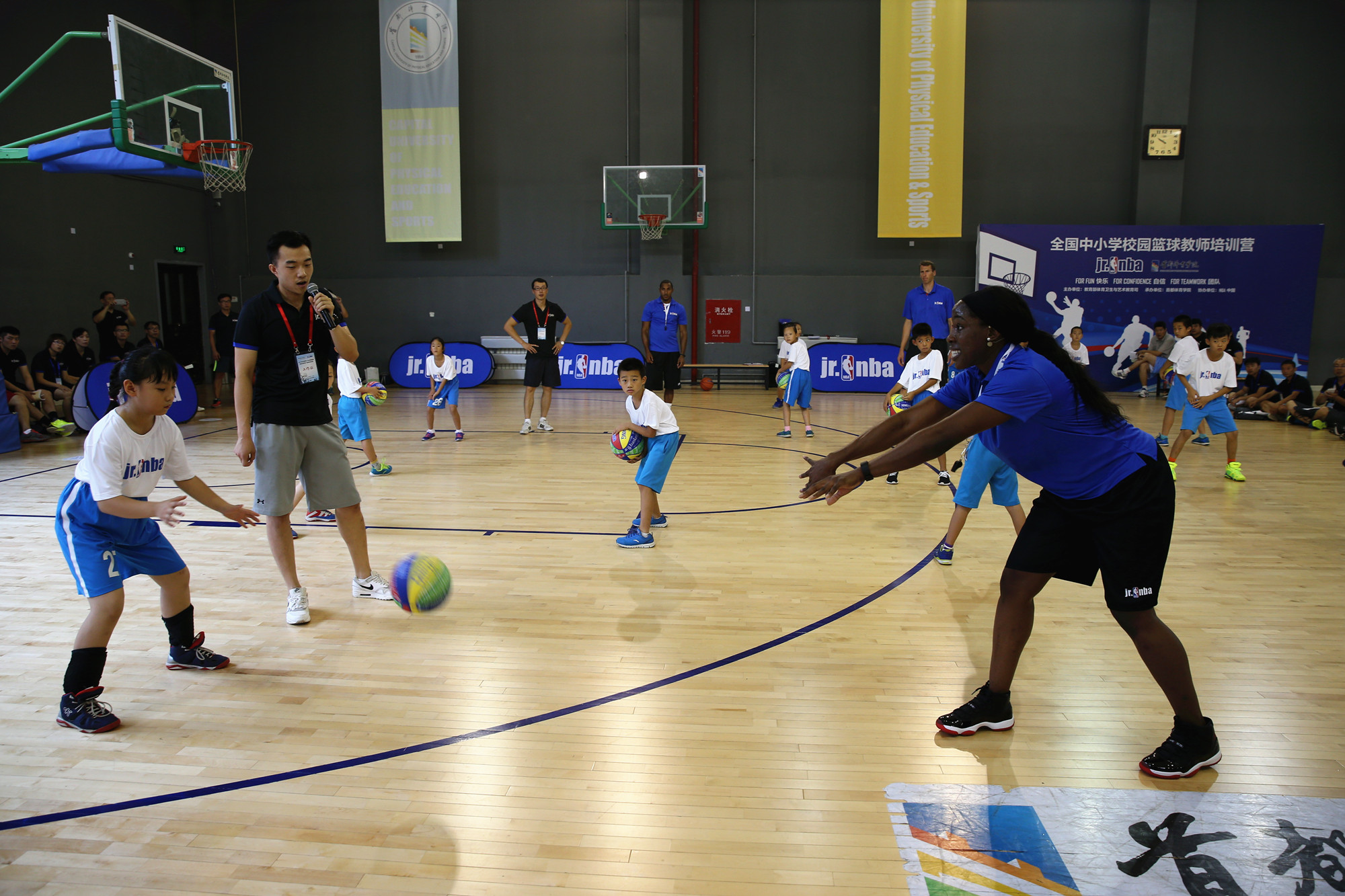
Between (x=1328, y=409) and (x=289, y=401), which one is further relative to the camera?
(x=1328, y=409)

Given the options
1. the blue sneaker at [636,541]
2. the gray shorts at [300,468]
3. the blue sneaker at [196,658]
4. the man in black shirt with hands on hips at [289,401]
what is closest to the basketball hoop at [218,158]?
the man in black shirt with hands on hips at [289,401]

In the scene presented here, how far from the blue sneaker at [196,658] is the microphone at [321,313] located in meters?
1.66

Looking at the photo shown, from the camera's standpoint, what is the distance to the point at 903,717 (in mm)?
3465

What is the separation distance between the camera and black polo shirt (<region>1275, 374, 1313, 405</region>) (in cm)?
1258

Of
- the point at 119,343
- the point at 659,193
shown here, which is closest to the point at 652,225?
the point at 659,193

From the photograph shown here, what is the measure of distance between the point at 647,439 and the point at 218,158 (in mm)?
7119

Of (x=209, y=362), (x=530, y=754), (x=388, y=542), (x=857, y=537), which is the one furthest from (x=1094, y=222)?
(x=209, y=362)

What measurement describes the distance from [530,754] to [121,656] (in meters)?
2.34

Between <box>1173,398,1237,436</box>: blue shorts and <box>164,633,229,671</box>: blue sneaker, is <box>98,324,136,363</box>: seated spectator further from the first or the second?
<box>1173,398,1237,436</box>: blue shorts

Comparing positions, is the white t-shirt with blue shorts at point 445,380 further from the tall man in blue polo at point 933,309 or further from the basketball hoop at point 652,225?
the basketball hoop at point 652,225

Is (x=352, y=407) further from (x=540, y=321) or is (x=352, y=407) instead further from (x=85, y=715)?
(x=85, y=715)

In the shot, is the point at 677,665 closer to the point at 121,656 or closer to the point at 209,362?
the point at 121,656

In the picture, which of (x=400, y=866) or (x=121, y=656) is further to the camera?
(x=121, y=656)

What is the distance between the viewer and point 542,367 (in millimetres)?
11086
